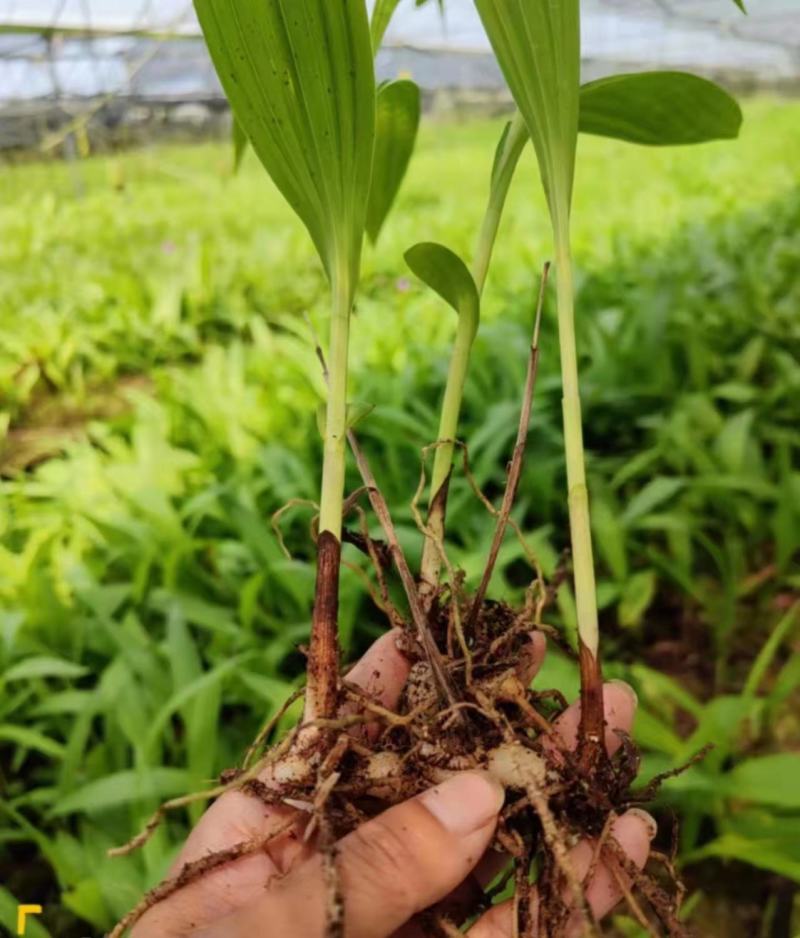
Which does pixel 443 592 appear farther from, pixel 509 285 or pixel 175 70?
pixel 175 70

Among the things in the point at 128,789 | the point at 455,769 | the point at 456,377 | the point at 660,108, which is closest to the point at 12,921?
the point at 128,789

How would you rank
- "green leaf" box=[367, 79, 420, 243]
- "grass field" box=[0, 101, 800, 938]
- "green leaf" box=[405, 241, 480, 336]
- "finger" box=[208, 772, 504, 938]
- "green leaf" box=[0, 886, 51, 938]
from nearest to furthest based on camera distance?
"finger" box=[208, 772, 504, 938] < "green leaf" box=[405, 241, 480, 336] < "green leaf" box=[367, 79, 420, 243] < "green leaf" box=[0, 886, 51, 938] < "grass field" box=[0, 101, 800, 938]

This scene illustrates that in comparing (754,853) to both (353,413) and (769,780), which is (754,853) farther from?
(353,413)

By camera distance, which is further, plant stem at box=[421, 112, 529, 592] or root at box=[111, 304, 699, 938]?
plant stem at box=[421, 112, 529, 592]

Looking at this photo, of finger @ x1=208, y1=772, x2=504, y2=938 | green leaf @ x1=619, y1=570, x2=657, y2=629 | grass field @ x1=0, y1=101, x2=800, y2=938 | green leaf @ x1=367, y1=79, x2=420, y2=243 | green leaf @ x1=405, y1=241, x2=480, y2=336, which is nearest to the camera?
finger @ x1=208, y1=772, x2=504, y2=938

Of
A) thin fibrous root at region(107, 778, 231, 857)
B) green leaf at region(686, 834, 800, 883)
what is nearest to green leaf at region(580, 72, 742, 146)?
thin fibrous root at region(107, 778, 231, 857)

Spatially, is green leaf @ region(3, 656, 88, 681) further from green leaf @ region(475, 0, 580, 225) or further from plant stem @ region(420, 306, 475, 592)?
green leaf @ region(475, 0, 580, 225)
